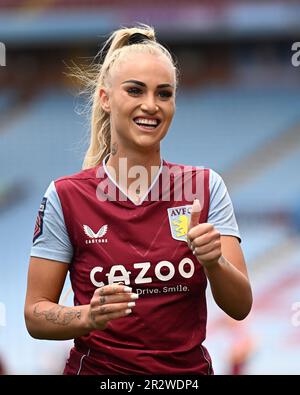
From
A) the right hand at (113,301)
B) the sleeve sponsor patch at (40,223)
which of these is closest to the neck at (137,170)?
the sleeve sponsor patch at (40,223)

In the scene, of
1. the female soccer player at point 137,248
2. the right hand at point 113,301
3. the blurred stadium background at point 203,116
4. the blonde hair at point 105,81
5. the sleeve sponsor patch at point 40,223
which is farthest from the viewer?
the blurred stadium background at point 203,116

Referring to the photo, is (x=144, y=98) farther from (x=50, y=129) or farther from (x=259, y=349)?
(x=50, y=129)

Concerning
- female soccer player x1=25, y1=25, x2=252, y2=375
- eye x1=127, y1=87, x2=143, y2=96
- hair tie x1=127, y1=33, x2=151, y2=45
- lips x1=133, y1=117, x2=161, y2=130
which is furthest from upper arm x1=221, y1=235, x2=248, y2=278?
hair tie x1=127, y1=33, x2=151, y2=45

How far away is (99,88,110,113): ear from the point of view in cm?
313

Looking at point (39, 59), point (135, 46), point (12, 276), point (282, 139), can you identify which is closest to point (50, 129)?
point (39, 59)

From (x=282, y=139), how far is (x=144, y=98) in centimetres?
969

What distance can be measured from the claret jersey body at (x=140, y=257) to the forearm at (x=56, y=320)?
11cm

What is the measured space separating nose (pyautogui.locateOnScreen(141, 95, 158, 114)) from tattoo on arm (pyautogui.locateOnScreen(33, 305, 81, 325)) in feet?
2.07

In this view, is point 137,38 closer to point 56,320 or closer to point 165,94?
point 165,94

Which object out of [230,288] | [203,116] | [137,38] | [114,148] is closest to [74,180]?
[114,148]

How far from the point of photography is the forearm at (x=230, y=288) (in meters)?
2.73

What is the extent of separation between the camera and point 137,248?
9.50 ft

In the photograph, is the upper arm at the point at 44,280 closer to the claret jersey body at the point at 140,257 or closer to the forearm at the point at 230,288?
the claret jersey body at the point at 140,257

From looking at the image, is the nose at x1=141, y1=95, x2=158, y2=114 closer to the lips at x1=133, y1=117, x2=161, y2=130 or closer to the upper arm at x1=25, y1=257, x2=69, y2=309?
the lips at x1=133, y1=117, x2=161, y2=130
